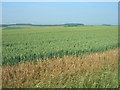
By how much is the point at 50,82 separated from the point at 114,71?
2203mm

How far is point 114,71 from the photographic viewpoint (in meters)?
5.68

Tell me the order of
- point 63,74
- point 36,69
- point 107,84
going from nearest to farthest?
point 107,84, point 63,74, point 36,69

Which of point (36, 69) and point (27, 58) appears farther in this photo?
point (27, 58)

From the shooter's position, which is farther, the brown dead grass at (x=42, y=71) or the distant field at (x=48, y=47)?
the distant field at (x=48, y=47)

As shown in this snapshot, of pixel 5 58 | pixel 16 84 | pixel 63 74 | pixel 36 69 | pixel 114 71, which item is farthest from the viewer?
pixel 5 58

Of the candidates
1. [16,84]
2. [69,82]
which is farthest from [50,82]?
[16,84]

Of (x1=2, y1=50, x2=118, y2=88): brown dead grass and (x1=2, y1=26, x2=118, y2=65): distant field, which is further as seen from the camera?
(x1=2, y1=26, x2=118, y2=65): distant field

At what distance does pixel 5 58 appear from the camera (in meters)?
7.11

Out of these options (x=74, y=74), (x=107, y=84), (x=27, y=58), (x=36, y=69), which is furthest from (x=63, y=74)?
(x=27, y=58)

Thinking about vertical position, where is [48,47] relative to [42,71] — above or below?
above

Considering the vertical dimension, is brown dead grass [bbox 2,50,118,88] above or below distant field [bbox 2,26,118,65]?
below

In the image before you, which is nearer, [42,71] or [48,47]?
[42,71]

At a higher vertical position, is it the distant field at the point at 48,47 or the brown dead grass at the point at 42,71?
the distant field at the point at 48,47

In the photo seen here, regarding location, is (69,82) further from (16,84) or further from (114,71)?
(114,71)
